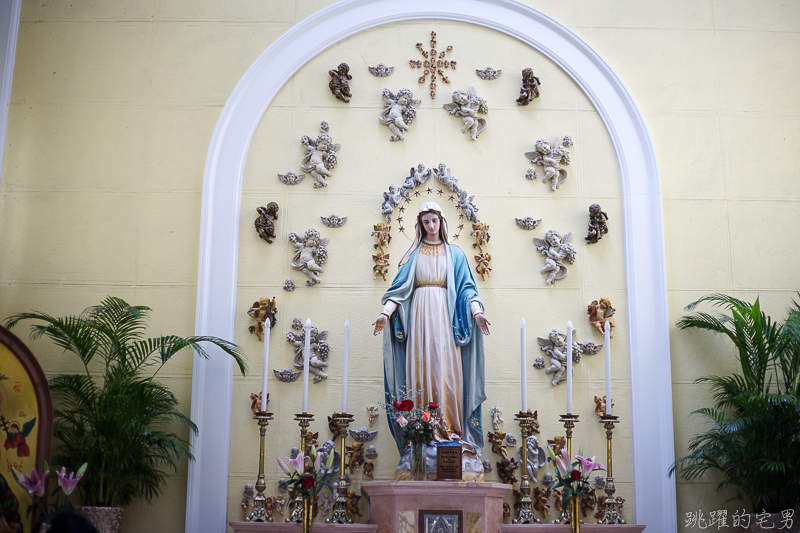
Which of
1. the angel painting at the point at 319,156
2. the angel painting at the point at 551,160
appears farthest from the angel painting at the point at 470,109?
the angel painting at the point at 319,156

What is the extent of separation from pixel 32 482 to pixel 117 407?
0.74m

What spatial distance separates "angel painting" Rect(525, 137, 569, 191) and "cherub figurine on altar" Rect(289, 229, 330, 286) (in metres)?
1.85

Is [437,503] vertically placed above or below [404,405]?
below

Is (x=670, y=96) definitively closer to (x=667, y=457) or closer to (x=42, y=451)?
(x=667, y=457)

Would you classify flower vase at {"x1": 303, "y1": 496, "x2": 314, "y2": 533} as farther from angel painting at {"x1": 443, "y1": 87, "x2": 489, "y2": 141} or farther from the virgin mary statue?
angel painting at {"x1": 443, "y1": 87, "x2": 489, "y2": 141}

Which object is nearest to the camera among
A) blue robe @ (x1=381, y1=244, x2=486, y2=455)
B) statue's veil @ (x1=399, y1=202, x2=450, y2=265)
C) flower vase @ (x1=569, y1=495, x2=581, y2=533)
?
flower vase @ (x1=569, y1=495, x2=581, y2=533)

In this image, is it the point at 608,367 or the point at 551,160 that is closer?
the point at 608,367

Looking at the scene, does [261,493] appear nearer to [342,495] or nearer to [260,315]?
[342,495]

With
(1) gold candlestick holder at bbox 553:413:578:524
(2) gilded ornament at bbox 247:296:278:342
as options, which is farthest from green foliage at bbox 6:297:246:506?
(1) gold candlestick holder at bbox 553:413:578:524

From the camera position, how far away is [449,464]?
519 cm

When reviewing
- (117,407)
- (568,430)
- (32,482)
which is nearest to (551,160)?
(568,430)

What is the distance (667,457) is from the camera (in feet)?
20.0

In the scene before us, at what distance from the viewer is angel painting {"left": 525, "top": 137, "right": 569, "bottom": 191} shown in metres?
6.66

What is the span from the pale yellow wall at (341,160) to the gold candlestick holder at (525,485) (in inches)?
15.9
